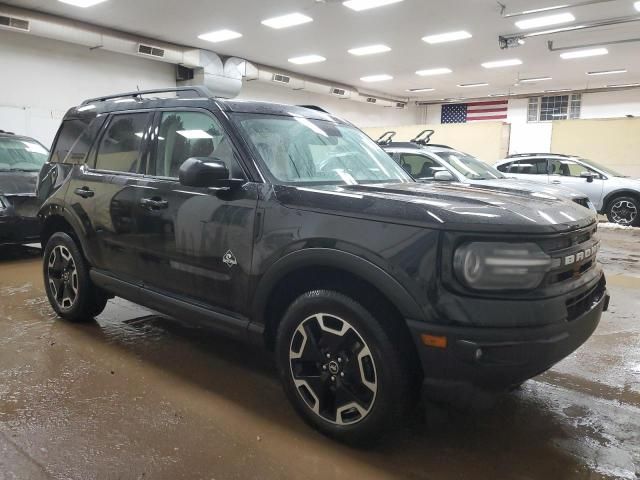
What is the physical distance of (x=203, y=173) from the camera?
253 cm

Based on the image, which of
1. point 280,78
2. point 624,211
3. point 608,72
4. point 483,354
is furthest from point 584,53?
point 483,354

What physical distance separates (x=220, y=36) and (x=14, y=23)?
4611 mm

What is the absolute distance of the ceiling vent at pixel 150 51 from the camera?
1264 cm

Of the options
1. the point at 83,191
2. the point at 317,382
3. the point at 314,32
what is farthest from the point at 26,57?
the point at 317,382

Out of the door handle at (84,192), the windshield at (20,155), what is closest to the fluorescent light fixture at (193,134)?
the door handle at (84,192)

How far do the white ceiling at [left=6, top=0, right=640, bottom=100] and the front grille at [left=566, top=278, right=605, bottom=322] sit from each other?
350 inches

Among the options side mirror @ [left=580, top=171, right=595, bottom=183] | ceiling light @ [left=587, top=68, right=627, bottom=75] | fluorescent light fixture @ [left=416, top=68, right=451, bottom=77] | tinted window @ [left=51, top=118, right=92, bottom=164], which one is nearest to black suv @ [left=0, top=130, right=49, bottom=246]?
tinted window @ [left=51, top=118, right=92, bottom=164]

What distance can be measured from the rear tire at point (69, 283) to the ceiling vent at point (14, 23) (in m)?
8.67

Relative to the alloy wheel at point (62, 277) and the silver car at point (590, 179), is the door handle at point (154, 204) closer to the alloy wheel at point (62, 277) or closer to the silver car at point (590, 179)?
the alloy wheel at point (62, 277)

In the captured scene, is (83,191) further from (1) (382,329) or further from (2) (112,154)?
(1) (382,329)

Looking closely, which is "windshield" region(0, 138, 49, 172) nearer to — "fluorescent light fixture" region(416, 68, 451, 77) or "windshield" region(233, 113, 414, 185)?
"windshield" region(233, 113, 414, 185)

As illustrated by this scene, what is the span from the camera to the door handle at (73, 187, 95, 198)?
11.8ft

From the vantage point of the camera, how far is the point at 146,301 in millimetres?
3242

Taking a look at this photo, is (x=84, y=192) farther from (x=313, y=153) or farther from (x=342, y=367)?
(x=342, y=367)
